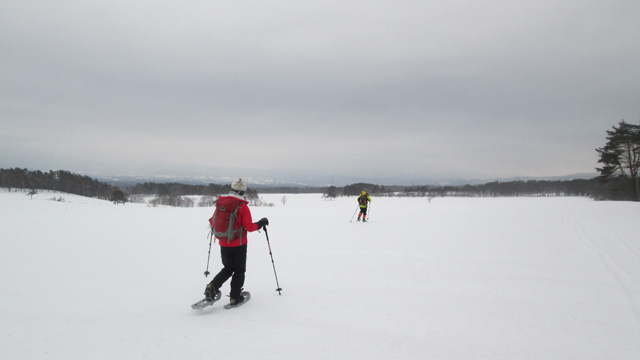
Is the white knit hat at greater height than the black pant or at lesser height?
greater

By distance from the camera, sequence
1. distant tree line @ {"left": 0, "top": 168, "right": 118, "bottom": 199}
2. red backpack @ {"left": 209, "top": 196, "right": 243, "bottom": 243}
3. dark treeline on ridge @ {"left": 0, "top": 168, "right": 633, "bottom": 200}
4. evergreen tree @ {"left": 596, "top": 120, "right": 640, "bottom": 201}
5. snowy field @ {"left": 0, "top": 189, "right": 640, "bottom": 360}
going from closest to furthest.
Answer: snowy field @ {"left": 0, "top": 189, "right": 640, "bottom": 360} < red backpack @ {"left": 209, "top": 196, "right": 243, "bottom": 243} < evergreen tree @ {"left": 596, "top": 120, "right": 640, "bottom": 201} < dark treeline on ridge @ {"left": 0, "top": 168, "right": 633, "bottom": 200} < distant tree line @ {"left": 0, "top": 168, "right": 118, "bottom": 199}

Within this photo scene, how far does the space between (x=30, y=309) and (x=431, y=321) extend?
6161 mm

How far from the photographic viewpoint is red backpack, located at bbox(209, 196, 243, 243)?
14.5 feet

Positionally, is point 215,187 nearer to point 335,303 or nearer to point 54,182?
point 54,182

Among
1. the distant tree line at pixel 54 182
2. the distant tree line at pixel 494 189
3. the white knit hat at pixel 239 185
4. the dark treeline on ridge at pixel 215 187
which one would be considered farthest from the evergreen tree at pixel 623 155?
the distant tree line at pixel 54 182

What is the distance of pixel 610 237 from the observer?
10273 mm

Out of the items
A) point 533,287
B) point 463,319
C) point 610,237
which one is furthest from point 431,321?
point 610,237

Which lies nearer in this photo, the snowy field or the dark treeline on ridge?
the snowy field

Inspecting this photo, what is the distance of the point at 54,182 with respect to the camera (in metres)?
79.4

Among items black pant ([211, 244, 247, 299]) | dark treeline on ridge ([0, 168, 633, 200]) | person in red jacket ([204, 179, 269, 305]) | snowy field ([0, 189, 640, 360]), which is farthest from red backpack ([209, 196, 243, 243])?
dark treeline on ridge ([0, 168, 633, 200])

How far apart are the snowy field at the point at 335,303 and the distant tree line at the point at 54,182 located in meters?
84.1

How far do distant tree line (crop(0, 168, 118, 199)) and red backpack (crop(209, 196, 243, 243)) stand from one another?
8713 cm

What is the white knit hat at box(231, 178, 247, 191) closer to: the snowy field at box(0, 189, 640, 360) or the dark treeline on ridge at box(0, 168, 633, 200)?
the snowy field at box(0, 189, 640, 360)

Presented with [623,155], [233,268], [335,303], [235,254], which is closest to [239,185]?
[235,254]
